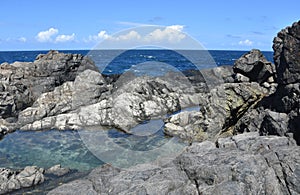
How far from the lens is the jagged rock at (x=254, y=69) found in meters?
32.8

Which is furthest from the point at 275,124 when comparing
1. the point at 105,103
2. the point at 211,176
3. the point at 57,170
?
the point at 105,103

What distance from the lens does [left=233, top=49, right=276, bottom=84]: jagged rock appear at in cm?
3278

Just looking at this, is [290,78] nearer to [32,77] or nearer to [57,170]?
[57,170]

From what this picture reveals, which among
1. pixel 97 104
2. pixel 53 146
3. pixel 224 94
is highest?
pixel 224 94

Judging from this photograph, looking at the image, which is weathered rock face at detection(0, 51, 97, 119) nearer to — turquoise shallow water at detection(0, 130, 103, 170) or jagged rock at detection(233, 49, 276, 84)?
turquoise shallow water at detection(0, 130, 103, 170)

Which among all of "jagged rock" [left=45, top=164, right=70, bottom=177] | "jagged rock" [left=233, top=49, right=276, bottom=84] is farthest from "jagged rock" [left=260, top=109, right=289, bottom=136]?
"jagged rock" [left=45, top=164, right=70, bottom=177]

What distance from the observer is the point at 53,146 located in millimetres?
32250

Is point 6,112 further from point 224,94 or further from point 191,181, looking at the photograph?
point 191,181

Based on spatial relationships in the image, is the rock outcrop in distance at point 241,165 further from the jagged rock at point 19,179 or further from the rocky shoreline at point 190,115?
the jagged rock at point 19,179

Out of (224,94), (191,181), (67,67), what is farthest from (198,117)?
(67,67)

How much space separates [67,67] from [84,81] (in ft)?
32.1

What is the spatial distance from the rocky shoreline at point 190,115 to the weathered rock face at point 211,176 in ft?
0.15

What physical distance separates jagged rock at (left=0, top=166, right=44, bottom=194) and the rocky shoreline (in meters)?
0.10

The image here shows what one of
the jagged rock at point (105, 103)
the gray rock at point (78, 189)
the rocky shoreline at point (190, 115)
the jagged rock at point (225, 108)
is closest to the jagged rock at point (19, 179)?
the rocky shoreline at point (190, 115)
